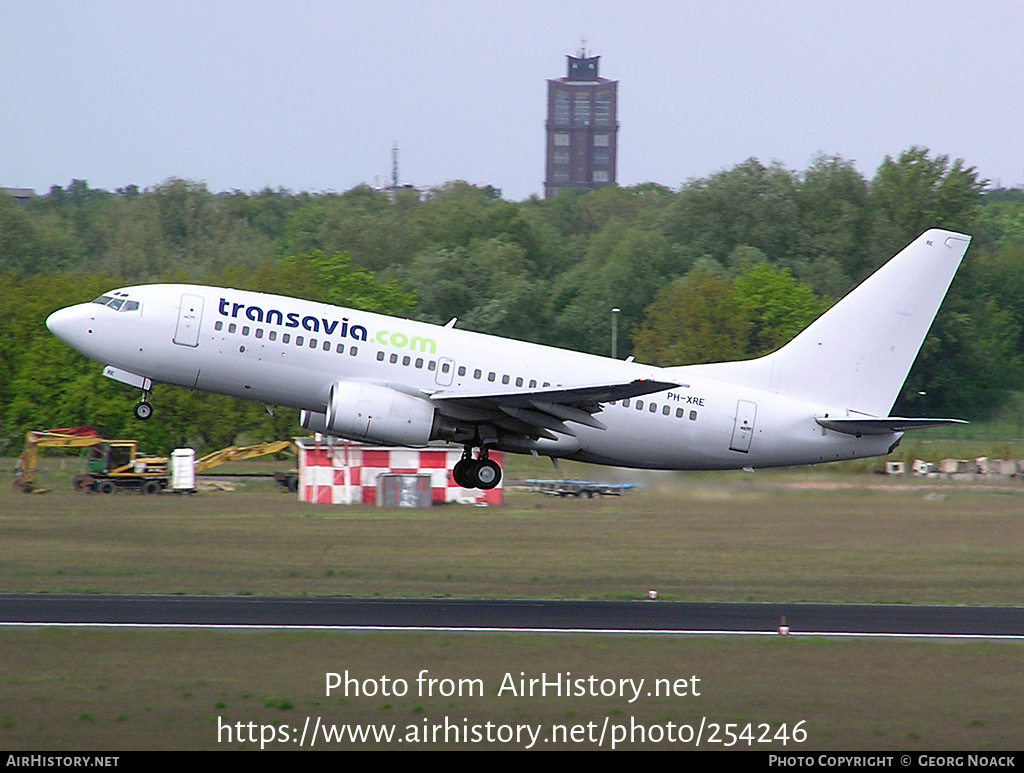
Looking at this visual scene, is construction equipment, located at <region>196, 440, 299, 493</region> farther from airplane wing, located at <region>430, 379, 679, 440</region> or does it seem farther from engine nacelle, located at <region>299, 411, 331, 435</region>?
airplane wing, located at <region>430, 379, 679, 440</region>

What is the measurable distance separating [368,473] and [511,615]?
23.1 metres

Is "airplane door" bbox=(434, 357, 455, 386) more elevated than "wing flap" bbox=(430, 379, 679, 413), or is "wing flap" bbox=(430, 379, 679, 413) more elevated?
"airplane door" bbox=(434, 357, 455, 386)

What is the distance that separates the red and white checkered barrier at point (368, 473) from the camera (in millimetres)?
48125

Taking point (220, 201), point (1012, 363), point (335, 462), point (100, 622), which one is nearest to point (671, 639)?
point (100, 622)

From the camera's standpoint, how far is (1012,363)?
78062 millimetres

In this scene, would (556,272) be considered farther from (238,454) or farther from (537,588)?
(537,588)

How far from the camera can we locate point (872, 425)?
31.2 metres

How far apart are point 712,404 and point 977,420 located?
3171cm

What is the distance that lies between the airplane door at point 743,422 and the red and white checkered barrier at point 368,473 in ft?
56.9

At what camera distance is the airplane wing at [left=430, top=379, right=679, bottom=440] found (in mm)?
28625

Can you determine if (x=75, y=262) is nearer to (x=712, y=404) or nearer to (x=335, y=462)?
(x=335, y=462)

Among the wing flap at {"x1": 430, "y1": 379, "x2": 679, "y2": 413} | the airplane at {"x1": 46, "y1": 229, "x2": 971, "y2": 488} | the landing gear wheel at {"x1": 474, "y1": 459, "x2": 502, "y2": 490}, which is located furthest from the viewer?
the landing gear wheel at {"x1": 474, "y1": 459, "x2": 502, "y2": 490}

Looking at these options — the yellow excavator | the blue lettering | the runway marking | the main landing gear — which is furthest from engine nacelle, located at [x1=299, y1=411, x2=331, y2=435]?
the yellow excavator
